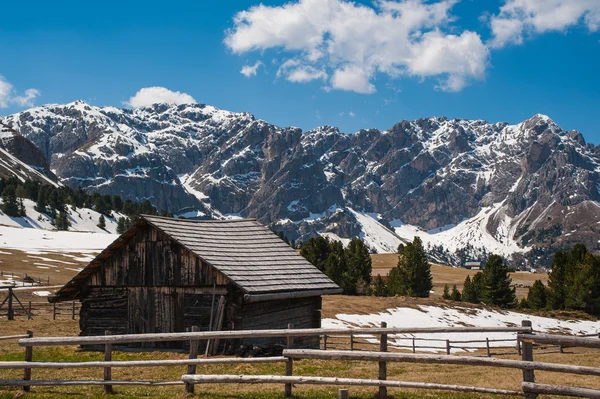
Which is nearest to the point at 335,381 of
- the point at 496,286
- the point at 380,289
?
the point at 496,286

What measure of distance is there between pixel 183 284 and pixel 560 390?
58.8 ft

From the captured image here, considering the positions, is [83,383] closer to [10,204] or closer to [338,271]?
[338,271]

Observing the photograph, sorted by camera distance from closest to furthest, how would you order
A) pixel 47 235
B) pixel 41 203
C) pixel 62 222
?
pixel 47 235 → pixel 62 222 → pixel 41 203

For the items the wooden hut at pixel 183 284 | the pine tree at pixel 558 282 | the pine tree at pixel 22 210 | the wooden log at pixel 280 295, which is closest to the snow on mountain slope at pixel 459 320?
the pine tree at pixel 558 282

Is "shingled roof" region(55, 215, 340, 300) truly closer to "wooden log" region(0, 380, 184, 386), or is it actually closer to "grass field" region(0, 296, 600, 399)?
"grass field" region(0, 296, 600, 399)

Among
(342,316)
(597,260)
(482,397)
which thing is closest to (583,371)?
(482,397)

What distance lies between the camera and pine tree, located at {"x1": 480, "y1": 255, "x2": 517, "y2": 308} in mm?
84562

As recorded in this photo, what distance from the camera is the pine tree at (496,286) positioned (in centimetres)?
8456

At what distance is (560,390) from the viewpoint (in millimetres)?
11117

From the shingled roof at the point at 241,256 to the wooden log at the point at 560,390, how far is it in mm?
14106

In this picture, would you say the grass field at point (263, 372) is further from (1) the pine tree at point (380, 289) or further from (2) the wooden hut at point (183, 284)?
(1) the pine tree at point (380, 289)

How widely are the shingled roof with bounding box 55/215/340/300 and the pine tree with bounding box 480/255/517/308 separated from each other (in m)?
60.6

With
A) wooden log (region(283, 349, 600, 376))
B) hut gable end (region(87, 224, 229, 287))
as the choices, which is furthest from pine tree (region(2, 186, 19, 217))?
wooden log (region(283, 349, 600, 376))

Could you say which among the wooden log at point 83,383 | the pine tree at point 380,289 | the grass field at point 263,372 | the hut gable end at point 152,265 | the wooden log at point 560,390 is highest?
the hut gable end at point 152,265
